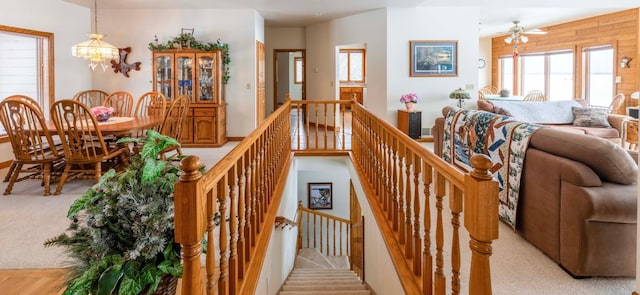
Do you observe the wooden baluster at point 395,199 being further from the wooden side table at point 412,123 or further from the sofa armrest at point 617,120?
the sofa armrest at point 617,120

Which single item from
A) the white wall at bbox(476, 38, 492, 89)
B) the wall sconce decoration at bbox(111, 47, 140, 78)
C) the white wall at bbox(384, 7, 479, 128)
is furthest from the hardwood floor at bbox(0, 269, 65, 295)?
the white wall at bbox(476, 38, 492, 89)

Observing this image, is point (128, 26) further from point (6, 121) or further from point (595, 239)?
point (595, 239)

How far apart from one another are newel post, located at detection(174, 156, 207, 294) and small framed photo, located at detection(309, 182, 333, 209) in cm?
679

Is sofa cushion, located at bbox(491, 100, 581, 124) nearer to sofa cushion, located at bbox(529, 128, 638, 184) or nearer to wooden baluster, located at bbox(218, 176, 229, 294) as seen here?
sofa cushion, located at bbox(529, 128, 638, 184)

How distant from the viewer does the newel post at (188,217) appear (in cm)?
120

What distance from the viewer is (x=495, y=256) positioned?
9.21 ft

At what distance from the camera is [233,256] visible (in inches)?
71.1

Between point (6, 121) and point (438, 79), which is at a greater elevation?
point (438, 79)

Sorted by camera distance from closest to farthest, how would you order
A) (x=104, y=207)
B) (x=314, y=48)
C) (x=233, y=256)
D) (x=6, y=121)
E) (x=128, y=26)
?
(x=104, y=207)
(x=233, y=256)
(x=6, y=121)
(x=128, y=26)
(x=314, y=48)

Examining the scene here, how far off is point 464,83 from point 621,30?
3.38 metres

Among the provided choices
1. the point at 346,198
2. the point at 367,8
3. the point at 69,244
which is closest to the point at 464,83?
the point at 367,8

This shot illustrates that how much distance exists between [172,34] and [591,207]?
674 centimetres

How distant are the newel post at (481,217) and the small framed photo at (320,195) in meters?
6.72

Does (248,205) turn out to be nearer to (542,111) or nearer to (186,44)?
(186,44)
